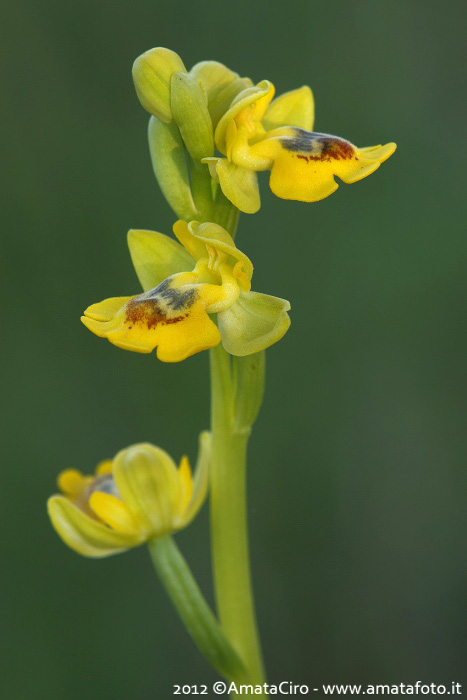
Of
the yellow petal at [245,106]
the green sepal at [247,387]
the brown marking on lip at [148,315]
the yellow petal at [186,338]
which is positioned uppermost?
the yellow petal at [245,106]

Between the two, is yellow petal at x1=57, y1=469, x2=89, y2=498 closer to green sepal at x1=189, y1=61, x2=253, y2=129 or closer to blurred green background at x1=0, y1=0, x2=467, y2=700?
green sepal at x1=189, y1=61, x2=253, y2=129

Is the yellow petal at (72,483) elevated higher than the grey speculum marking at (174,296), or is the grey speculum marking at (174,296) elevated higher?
the grey speculum marking at (174,296)

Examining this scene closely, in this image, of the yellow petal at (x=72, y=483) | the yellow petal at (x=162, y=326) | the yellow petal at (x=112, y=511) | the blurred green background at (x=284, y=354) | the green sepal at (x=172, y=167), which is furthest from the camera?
the blurred green background at (x=284, y=354)

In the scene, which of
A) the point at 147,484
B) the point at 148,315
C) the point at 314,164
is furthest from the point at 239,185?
the point at 147,484

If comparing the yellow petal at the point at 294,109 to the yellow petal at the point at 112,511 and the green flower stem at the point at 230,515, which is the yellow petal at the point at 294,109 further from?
the yellow petal at the point at 112,511

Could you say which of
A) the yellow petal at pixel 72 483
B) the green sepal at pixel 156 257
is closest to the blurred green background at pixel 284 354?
the yellow petal at pixel 72 483

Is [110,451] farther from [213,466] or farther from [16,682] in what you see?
[213,466]

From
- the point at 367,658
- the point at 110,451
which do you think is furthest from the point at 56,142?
the point at 367,658
